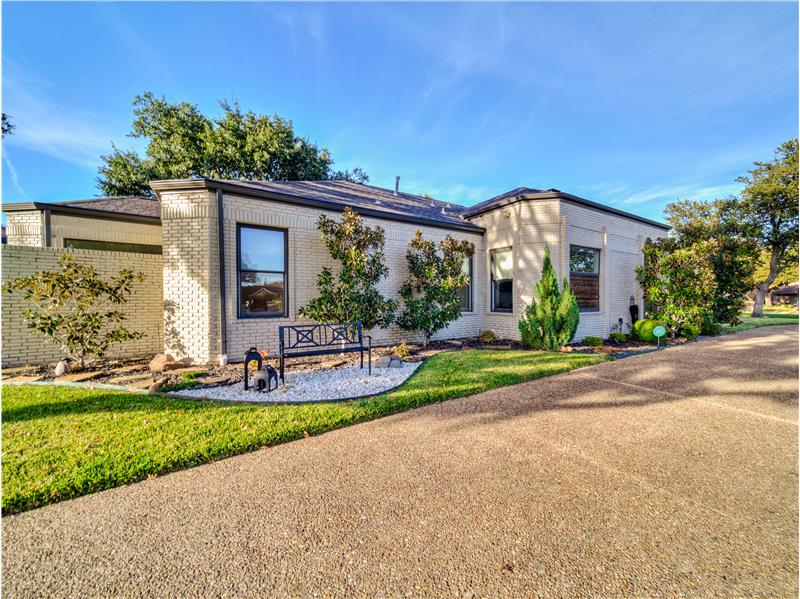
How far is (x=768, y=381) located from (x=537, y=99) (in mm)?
9417

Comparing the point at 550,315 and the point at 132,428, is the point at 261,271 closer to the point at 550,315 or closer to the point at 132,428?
the point at 132,428

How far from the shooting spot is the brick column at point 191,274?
22.4 feet

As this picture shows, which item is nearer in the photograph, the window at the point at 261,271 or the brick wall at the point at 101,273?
the brick wall at the point at 101,273

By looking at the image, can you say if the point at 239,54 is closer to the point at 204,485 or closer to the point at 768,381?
the point at 204,485

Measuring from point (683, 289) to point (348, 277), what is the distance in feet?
34.7

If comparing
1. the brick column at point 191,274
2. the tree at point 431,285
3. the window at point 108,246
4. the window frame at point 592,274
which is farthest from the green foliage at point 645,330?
the window at point 108,246

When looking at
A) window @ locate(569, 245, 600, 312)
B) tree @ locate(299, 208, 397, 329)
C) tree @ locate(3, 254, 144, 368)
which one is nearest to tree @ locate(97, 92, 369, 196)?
tree @ locate(299, 208, 397, 329)

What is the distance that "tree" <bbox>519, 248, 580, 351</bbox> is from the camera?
8.16 meters

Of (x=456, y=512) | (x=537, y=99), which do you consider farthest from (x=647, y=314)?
(x=456, y=512)

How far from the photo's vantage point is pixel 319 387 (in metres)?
5.19

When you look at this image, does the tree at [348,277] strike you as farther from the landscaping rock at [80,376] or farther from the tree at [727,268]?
the tree at [727,268]

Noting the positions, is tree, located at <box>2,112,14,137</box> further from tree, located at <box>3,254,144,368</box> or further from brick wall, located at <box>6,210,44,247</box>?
tree, located at <box>3,254,144,368</box>

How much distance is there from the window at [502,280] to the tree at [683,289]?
4.86 meters

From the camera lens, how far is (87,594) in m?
1.60
